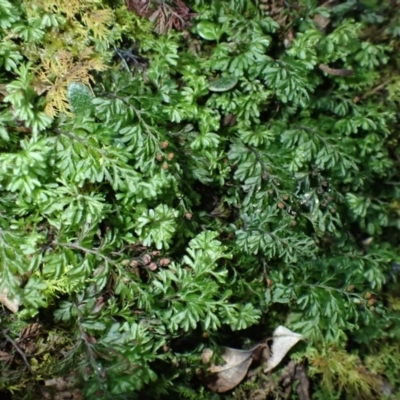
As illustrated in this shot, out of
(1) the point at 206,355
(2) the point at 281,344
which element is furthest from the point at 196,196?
(2) the point at 281,344

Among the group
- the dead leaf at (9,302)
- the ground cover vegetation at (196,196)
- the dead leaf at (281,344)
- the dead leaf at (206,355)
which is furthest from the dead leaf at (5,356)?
the dead leaf at (281,344)

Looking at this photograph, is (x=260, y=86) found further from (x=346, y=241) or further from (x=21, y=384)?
(x=21, y=384)

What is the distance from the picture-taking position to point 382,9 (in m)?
2.91

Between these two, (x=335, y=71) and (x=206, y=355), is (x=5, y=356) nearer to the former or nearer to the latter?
(x=206, y=355)

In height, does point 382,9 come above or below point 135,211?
above

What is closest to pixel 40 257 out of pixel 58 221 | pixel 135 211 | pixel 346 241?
pixel 58 221

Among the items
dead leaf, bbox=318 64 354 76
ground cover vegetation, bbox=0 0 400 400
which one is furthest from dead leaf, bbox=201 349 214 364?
dead leaf, bbox=318 64 354 76

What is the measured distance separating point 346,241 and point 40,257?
162 cm

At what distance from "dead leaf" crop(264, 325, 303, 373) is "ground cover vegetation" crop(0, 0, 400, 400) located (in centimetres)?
5

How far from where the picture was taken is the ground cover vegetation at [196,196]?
2115 millimetres

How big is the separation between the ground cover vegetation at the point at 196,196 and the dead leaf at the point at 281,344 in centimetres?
5

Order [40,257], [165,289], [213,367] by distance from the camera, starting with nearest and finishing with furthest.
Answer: [40,257], [165,289], [213,367]

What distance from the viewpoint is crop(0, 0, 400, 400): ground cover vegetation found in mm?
2115

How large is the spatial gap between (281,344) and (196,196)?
2.90ft
